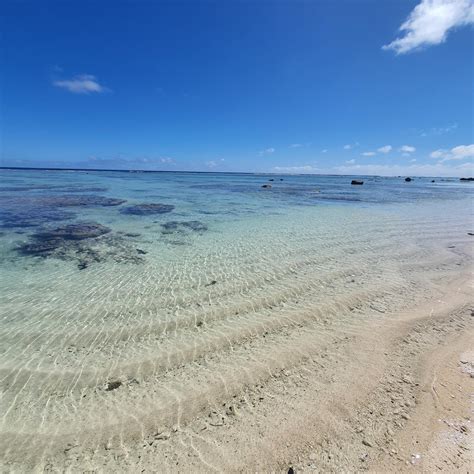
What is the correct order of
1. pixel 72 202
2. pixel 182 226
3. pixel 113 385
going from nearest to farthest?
pixel 113 385 → pixel 182 226 → pixel 72 202

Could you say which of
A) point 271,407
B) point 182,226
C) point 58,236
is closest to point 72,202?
point 58,236

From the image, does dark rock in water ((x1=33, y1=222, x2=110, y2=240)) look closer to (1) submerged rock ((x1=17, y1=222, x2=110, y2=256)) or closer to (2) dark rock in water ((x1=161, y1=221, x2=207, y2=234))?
(1) submerged rock ((x1=17, y1=222, x2=110, y2=256))

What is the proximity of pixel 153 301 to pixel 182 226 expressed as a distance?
380 inches

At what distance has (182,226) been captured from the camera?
16.6 meters

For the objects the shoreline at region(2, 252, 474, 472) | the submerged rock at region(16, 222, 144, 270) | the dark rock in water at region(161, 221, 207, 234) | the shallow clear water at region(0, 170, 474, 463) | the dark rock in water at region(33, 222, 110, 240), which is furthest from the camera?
the dark rock in water at region(161, 221, 207, 234)

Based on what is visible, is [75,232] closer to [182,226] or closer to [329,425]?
[182,226]

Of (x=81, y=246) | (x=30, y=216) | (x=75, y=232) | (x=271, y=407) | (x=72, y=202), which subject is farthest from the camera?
(x=72, y=202)

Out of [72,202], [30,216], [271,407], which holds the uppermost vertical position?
[271,407]

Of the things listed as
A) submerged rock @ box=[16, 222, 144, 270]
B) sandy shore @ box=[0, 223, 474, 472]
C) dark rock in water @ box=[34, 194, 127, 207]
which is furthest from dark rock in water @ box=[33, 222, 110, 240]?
sandy shore @ box=[0, 223, 474, 472]

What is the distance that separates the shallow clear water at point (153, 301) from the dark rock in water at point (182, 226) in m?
0.23

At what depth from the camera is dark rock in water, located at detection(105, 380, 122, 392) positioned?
173 inches

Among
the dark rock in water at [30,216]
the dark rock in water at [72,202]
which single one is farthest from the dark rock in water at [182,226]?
the dark rock in water at [72,202]

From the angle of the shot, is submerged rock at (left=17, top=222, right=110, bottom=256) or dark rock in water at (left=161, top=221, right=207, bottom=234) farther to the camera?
dark rock in water at (left=161, top=221, right=207, bottom=234)

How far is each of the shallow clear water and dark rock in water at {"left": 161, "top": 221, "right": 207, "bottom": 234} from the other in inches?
9.0
